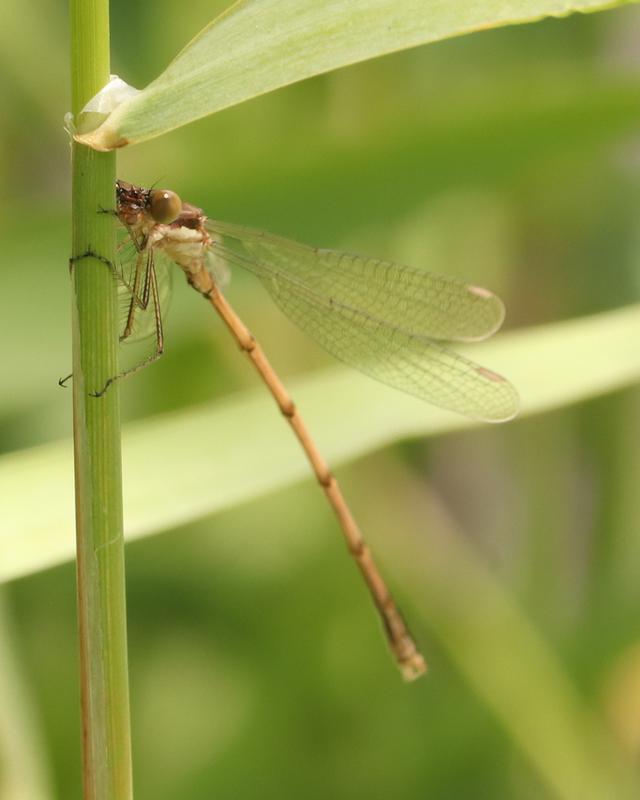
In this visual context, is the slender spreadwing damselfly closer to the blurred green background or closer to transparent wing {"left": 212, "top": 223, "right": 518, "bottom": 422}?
transparent wing {"left": 212, "top": 223, "right": 518, "bottom": 422}

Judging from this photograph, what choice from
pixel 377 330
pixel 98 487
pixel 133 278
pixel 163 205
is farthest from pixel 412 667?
pixel 98 487

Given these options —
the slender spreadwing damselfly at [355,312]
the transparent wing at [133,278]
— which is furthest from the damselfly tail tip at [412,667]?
the transparent wing at [133,278]

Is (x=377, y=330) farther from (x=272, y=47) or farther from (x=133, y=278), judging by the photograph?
(x=272, y=47)

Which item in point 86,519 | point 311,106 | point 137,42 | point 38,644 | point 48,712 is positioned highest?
point 137,42

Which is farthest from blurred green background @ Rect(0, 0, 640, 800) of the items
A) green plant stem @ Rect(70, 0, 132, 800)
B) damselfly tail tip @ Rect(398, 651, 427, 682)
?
green plant stem @ Rect(70, 0, 132, 800)

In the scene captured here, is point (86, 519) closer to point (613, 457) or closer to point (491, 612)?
point (491, 612)

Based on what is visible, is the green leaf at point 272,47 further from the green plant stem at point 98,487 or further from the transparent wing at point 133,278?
the transparent wing at point 133,278

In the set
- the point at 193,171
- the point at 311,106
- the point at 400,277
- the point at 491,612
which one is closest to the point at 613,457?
the point at 491,612
